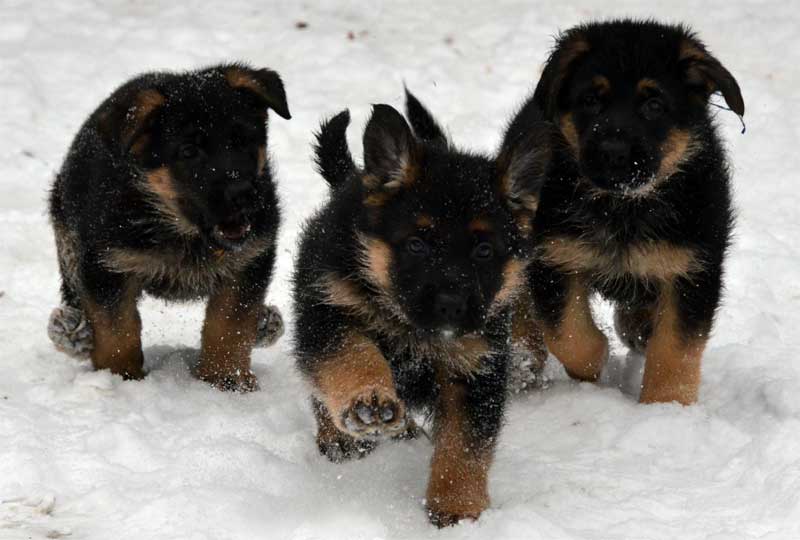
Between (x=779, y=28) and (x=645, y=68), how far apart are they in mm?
5133

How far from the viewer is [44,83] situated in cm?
867

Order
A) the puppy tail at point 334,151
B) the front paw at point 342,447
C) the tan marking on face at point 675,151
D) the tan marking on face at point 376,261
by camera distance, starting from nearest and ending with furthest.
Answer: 1. the tan marking on face at point 376,261
2. the front paw at point 342,447
3. the tan marking on face at point 675,151
4. the puppy tail at point 334,151

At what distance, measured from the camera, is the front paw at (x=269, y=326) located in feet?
19.7

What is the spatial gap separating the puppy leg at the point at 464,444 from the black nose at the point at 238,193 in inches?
47.9

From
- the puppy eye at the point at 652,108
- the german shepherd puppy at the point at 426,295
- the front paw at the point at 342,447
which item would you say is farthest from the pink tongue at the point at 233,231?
the puppy eye at the point at 652,108

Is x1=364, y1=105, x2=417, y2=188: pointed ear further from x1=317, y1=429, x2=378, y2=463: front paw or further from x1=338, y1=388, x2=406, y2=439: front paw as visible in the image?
x1=317, y1=429, x2=378, y2=463: front paw

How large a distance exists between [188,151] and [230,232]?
37cm

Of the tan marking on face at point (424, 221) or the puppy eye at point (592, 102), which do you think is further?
the puppy eye at point (592, 102)

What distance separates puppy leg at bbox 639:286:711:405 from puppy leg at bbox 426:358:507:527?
1193 millimetres

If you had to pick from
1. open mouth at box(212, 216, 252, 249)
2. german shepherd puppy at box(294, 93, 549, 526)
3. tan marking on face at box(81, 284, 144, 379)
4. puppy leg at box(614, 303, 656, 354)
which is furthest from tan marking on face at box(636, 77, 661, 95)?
tan marking on face at box(81, 284, 144, 379)

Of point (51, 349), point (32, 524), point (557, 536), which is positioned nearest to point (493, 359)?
point (557, 536)

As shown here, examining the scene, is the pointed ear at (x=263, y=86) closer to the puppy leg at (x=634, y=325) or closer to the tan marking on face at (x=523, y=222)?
the tan marking on face at (x=523, y=222)

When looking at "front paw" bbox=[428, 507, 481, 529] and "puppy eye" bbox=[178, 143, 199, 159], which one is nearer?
"front paw" bbox=[428, 507, 481, 529]

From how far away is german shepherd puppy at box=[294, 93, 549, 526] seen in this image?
4.08m
